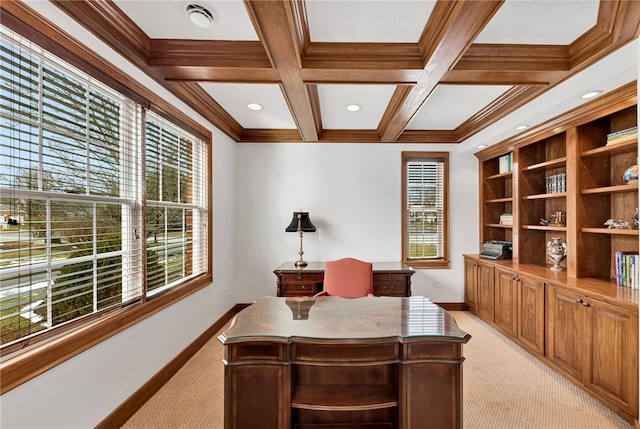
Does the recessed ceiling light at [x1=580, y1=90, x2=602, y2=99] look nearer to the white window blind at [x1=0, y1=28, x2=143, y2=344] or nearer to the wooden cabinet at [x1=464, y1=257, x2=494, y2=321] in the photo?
the wooden cabinet at [x1=464, y1=257, x2=494, y2=321]

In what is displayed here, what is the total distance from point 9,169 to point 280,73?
165 centimetres

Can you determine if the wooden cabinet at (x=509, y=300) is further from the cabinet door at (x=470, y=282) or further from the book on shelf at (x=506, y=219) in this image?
the book on shelf at (x=506, y=219)

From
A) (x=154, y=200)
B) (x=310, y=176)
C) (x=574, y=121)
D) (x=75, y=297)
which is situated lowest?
(x=75, y=297)

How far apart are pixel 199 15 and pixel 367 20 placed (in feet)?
3.29

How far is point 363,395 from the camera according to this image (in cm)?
162

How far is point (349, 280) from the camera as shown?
3004mm

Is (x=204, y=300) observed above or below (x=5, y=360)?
below

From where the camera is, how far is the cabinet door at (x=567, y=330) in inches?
94.9

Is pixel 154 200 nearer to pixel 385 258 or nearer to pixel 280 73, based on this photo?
pixel 280 73

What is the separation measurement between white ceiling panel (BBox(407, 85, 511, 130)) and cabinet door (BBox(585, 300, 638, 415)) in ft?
6.62

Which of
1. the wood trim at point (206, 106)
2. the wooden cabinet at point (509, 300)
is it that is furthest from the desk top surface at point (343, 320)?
the wood trim at point (206, 106)

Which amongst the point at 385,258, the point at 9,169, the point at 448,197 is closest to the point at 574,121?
the point at 448,197

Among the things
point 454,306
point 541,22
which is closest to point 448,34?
point 541,22

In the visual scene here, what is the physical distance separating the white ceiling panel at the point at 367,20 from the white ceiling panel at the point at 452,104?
37.7 inches
